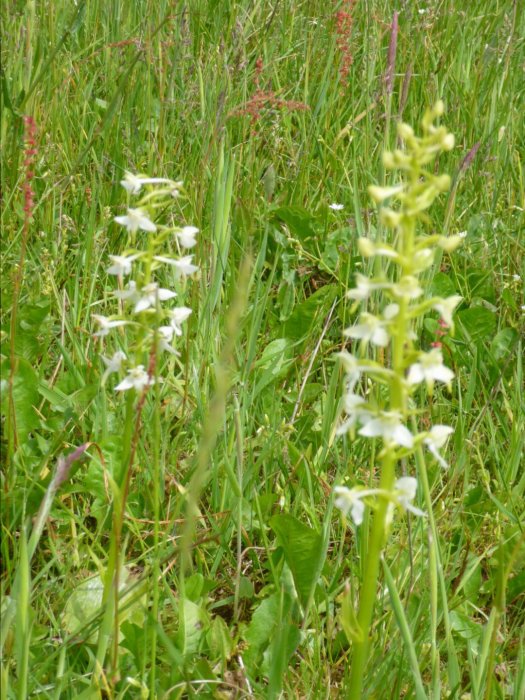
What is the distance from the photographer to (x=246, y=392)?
200 cm

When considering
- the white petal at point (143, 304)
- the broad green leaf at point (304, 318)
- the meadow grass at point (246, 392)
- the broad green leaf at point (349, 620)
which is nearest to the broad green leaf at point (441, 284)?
the meadow grass at point (246, 392)

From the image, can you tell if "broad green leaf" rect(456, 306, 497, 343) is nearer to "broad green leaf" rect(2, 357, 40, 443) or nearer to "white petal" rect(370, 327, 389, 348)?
"broad green leaf" rect(2, 357, 40, 443)

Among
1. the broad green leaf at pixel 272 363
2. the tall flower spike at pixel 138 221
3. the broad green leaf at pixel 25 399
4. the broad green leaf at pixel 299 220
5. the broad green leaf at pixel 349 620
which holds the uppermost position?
the tall flower spike at pixel 138 221

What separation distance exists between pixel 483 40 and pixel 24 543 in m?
3.39

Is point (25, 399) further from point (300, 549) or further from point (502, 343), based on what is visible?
point (502, 343)

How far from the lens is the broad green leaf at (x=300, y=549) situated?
162 centimetres

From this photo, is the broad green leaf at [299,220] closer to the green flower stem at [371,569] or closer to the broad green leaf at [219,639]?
the broad green leaf at [219,639]

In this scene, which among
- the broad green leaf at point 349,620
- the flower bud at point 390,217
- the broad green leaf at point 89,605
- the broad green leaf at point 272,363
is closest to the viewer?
the flower bud at point 390,217

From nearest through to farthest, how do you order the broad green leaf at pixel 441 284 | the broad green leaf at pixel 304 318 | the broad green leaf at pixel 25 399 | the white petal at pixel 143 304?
the white petal at pixel 143 304 < the broad green leaf at pixel 25 399 < the broad green leaf at pixel 304 318 < the broad green leaf at pixel 441 284

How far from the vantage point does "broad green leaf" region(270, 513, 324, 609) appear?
1.62 m

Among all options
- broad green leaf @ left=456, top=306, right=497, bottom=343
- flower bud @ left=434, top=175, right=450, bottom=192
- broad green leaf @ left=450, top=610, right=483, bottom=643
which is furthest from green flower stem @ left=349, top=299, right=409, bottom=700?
broad green leaf @ left=456, top=306, right=497, bottom=343

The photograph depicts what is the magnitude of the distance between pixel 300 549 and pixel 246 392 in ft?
1.54

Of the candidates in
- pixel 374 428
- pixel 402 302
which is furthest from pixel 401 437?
pixel 402 302

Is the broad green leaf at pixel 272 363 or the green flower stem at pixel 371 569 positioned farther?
the broad green leaf at pixel 272 363
